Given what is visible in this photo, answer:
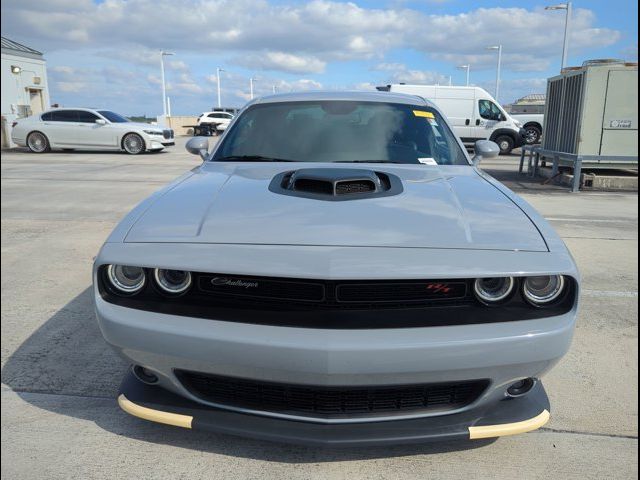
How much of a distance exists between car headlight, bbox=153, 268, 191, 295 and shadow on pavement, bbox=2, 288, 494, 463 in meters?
0.75

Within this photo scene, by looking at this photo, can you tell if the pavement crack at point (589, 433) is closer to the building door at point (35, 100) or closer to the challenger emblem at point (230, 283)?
the challenger emblem at point (230, 283)

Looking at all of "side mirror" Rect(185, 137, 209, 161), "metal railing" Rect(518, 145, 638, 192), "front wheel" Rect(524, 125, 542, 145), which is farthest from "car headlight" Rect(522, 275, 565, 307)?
"front wheel" Rect(524, 125, 542, 145)

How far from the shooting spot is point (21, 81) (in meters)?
23.0

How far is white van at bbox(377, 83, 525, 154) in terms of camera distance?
61.2 feet

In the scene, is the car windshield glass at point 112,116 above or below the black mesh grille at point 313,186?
above

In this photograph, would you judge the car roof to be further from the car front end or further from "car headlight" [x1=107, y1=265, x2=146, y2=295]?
the car front end

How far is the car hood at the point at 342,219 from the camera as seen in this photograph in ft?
6.15

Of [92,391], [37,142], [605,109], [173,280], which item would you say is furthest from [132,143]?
[173,280]

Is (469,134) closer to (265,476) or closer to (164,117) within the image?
(265,476)

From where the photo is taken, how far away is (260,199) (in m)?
2.25

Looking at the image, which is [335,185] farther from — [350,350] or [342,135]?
[342,135]

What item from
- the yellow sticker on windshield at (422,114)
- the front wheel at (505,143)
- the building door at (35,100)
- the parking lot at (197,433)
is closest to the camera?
the parking lot at (197,433)

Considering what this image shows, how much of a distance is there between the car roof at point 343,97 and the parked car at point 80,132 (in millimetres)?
14934

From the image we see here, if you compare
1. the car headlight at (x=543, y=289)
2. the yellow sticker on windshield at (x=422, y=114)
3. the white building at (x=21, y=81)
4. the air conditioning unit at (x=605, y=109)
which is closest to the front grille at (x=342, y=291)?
the car headlight at (x=543, y=289)
